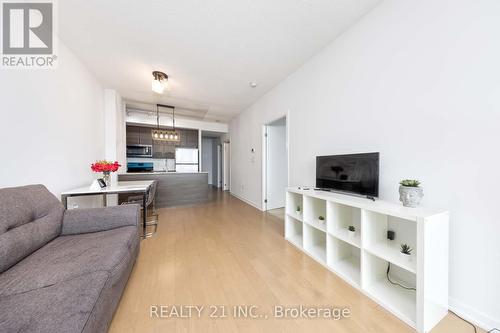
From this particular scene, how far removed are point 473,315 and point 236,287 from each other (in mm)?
1683

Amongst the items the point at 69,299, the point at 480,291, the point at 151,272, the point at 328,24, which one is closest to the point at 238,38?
the point at 328,24

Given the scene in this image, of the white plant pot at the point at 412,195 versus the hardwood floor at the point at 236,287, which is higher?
the white plant pot at the point at 412,195

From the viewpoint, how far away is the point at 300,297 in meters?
1.40

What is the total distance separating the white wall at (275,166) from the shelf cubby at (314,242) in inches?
68.1

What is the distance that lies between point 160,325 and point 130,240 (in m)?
0.68

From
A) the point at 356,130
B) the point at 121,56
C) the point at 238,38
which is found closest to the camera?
the point at 356,130

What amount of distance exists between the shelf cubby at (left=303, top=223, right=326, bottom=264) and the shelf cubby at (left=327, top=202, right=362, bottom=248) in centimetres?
38

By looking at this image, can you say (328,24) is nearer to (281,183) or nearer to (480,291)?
(480,291)

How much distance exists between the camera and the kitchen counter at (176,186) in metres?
4.06

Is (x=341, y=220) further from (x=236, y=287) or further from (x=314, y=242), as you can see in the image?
(x=236, y=287)

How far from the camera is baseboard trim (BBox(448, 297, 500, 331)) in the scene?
111cm

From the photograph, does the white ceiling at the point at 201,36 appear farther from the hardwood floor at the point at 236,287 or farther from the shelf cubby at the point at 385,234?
the hardwood floor at the point at 236,287

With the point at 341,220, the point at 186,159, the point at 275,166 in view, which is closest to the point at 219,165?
the point at 186,159
